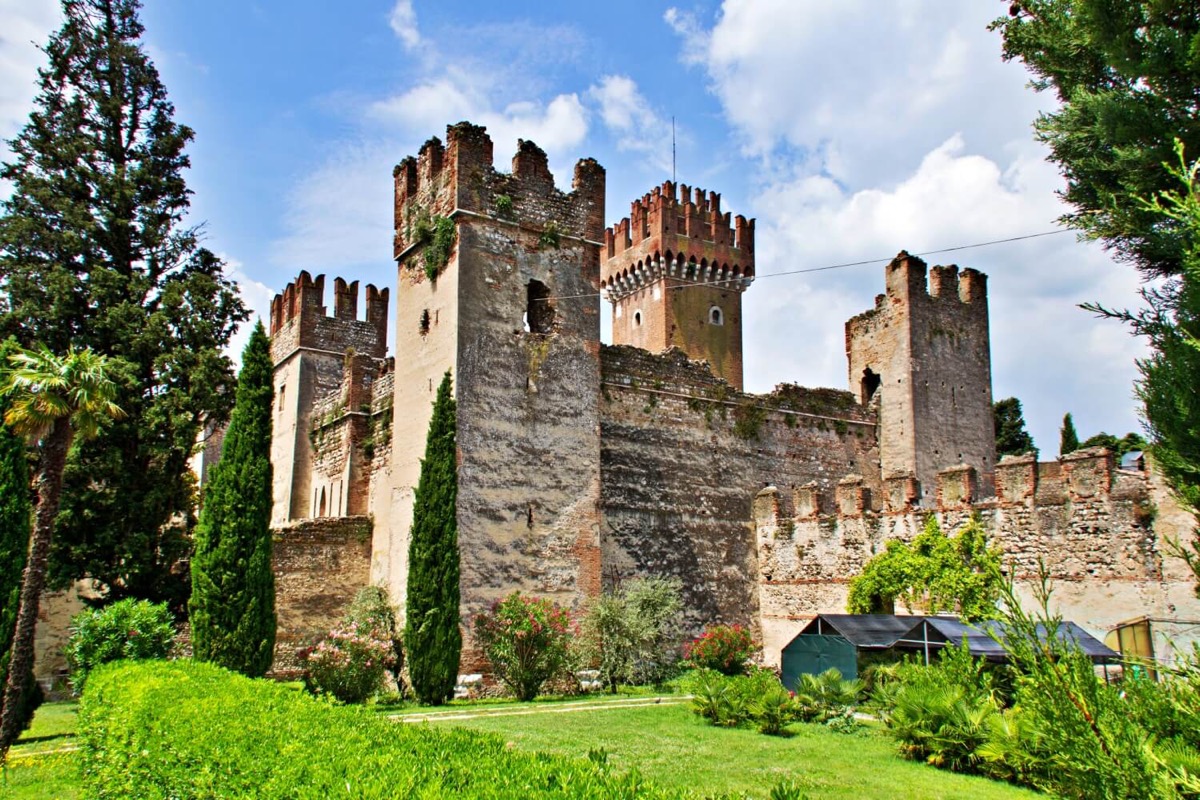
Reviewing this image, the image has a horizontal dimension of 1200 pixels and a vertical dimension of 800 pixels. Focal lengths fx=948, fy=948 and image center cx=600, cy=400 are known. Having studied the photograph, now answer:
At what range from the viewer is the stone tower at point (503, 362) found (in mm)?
19578

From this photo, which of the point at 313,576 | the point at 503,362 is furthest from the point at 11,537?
the point at 503,362

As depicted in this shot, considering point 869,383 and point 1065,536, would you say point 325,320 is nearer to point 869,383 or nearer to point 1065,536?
point 869,383

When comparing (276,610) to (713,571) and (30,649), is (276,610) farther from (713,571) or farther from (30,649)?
(713,571)

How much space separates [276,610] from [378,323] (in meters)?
12.7

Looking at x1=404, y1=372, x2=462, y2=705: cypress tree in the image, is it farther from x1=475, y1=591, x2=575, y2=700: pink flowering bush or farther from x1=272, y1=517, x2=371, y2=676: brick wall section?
x1=272, y1=517, x2=371, y2=676: brick wall section

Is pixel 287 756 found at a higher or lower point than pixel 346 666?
higher

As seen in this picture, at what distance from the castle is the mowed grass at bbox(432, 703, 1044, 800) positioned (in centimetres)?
506

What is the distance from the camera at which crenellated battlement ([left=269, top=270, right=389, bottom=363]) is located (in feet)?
94.0

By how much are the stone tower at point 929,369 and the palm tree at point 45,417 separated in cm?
1964

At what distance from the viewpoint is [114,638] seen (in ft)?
54.0

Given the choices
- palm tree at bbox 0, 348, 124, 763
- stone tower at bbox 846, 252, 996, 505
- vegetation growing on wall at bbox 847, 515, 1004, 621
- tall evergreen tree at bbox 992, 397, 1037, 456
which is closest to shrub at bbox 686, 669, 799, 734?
vegetation growing on wall at bbox 847, 515, 1004, 621

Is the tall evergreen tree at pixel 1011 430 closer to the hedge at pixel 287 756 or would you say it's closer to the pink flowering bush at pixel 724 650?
the pink flowering bush at pixel 724 650

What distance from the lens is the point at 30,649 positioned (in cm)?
1544

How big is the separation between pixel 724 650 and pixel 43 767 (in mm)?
12658
